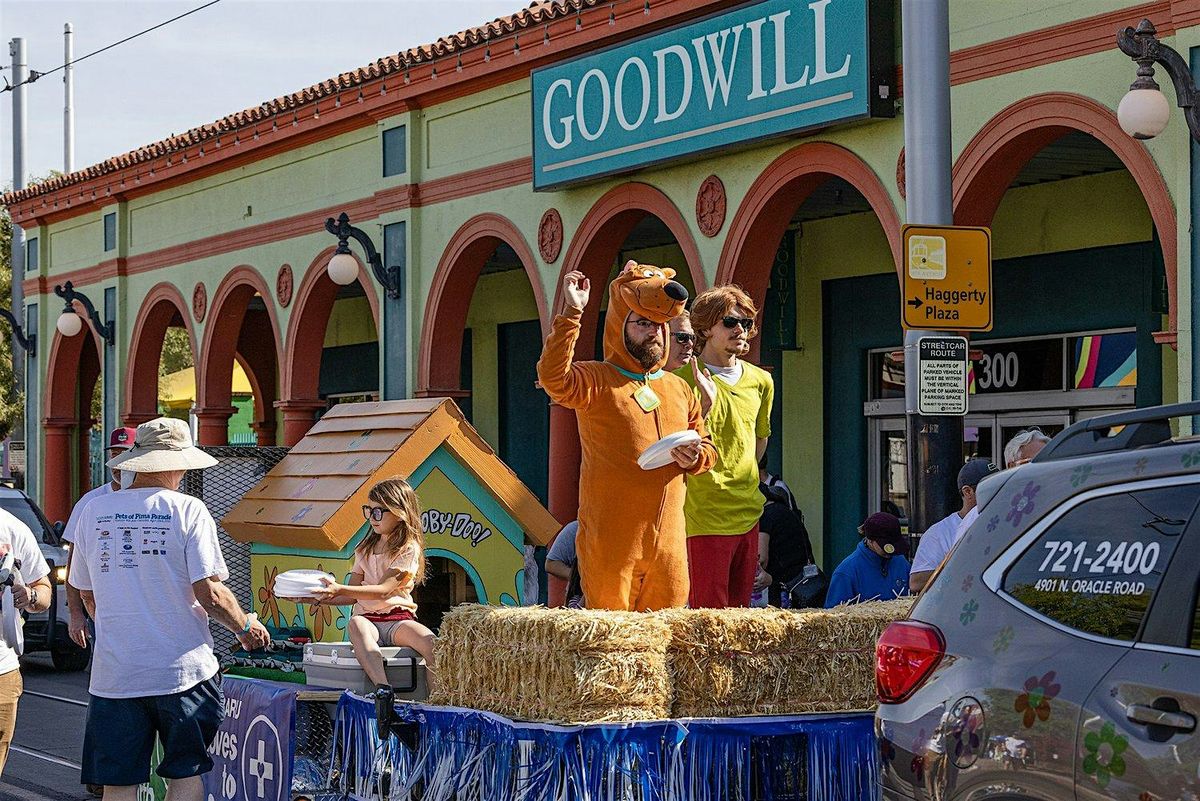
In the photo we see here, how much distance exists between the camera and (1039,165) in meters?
15.0

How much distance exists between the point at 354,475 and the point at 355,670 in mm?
2811

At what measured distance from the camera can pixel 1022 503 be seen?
477 cm

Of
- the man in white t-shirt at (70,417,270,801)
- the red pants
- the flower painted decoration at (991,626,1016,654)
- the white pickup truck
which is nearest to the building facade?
the white pickup truck

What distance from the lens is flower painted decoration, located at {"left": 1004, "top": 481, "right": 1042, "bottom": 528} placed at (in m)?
4.75

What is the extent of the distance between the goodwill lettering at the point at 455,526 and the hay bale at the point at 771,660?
4.30 meters

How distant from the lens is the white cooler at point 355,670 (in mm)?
7070

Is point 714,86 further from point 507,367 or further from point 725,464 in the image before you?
point 507,367

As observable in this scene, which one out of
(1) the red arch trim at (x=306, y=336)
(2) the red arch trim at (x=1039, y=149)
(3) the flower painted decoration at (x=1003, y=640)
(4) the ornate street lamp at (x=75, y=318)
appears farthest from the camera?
(4) the ornate street lamp at (x=75, y=318)

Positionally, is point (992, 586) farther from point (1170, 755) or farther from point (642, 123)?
point (642, 123)

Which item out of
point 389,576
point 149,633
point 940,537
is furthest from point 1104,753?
point 940,537

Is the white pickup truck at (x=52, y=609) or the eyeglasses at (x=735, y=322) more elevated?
the eyeglasses at (x=735, y=322)

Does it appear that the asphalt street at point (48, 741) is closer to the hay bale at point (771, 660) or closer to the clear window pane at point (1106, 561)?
the hay bale at point (771, 660)

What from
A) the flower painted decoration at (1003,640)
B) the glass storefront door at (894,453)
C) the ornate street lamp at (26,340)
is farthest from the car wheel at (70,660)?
the flower painted decoration at (1003,640)

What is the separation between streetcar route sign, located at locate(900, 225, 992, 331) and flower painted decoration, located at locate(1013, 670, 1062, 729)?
4636 mm
